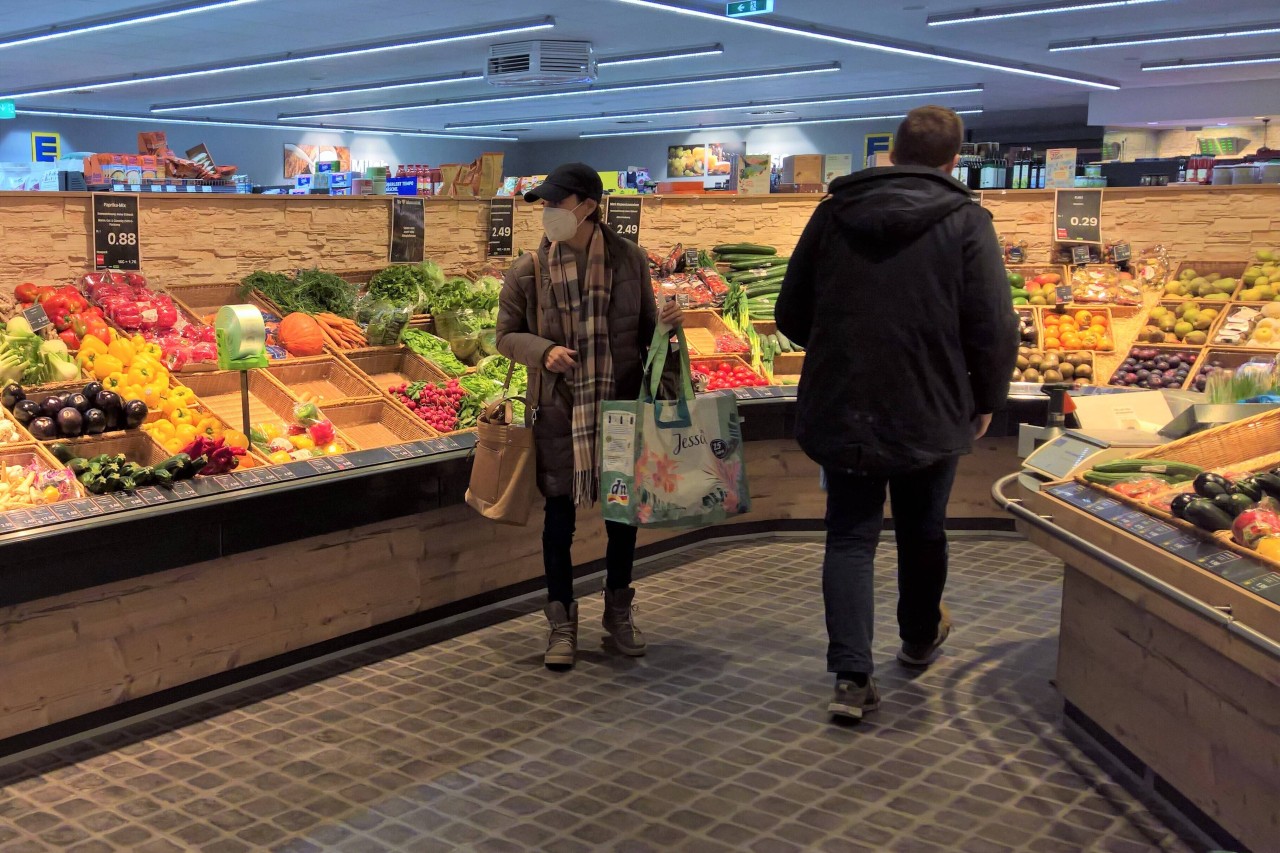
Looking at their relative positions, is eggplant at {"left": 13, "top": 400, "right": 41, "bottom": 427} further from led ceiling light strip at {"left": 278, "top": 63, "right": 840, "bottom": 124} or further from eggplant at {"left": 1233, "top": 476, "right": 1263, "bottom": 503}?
led ceiling light strip at {"left": 278, "top": 63, "right": 840, "bottom": 124}

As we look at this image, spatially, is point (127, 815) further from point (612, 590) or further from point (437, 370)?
point (437, 370)

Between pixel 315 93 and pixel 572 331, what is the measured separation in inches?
711

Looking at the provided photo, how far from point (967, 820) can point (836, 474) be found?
106 cm

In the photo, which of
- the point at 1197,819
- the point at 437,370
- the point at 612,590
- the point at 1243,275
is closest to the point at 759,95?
the point at 1243,275

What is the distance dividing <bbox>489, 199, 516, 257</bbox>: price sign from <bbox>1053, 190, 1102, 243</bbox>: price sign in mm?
3187

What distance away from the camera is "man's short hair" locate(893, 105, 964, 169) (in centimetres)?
348

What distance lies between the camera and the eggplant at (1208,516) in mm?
2861

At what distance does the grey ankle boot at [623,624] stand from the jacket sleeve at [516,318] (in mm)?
916

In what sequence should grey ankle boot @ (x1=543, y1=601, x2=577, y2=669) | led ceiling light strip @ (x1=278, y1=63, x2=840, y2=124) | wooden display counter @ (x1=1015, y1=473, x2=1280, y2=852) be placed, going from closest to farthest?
wooden display counter @ (x1=1015, y1=473, x2=1280, y2=852)
grey ankle boot @ (x1=543, y1=601, x2=577, y2=669)
led ceiling light strip @ (x1=278, y1=63, x2=840, y2=124)

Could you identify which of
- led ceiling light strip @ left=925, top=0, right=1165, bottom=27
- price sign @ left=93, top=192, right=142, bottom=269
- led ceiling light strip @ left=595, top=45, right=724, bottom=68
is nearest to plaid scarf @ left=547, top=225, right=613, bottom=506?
price sign @ left=93, top=192, right=142, bottom=269

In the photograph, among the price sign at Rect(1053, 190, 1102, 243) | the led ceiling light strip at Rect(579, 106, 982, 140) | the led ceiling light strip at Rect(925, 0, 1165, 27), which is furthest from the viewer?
the led ceiling light strip at Rect(579, 106, 982, 140)

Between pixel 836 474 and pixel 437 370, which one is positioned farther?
pixel 437 370

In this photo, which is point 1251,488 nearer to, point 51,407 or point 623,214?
point 51,407

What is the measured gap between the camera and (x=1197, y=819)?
9.84ft
